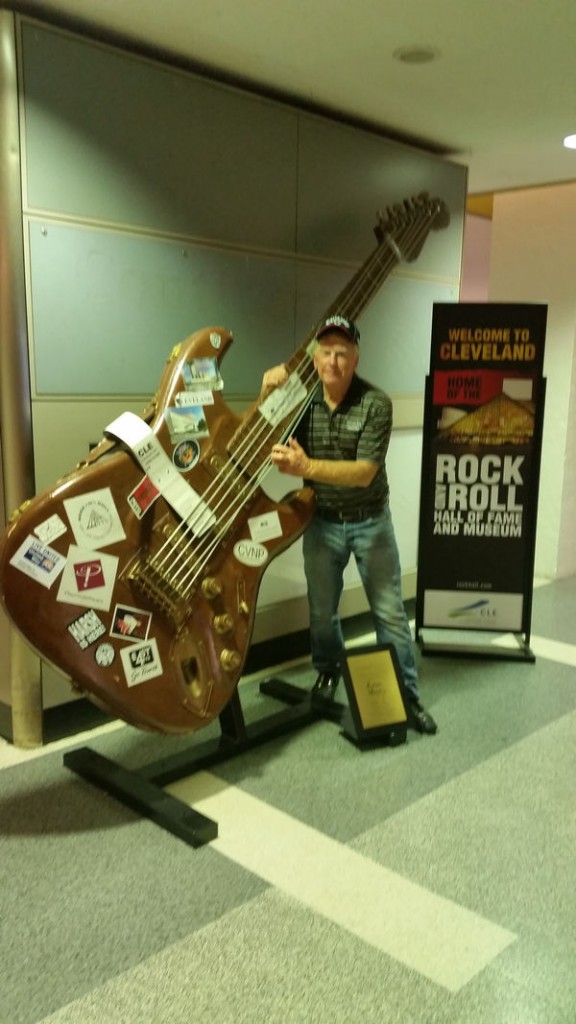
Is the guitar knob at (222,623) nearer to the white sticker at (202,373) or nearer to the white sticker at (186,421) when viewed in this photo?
the white sticker at (186,421)

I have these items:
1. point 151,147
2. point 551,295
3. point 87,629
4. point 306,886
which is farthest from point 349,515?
point 551,295

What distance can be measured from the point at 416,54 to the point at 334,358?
1071 mm

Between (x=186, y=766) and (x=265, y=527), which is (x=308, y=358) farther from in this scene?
(x=186, y=766)

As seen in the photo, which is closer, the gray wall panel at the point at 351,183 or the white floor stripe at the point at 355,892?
the white floor stripe at the point at 355,892

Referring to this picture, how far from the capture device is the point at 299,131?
121 inches

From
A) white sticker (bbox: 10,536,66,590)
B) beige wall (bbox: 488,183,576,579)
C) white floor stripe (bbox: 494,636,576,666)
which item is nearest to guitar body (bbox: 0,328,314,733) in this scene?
white sticker (bbox: 10,536,66,590)

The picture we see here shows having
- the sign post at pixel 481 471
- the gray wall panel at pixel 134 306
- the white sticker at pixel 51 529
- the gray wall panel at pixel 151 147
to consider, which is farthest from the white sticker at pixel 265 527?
the sign post at pixel 481 471

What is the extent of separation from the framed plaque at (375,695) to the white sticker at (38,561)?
3.43 ft

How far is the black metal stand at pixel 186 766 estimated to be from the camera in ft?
6.98

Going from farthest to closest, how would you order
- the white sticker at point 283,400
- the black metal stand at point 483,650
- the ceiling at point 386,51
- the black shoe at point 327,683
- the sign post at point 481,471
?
the black metal stand at point 483,650 → the sign post at point 481,471 → the black shoe at point 327,683 → the white sticker at point 283,400 → the ceiling at point 386,51

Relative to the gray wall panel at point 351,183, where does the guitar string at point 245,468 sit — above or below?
below

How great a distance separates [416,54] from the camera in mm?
2617

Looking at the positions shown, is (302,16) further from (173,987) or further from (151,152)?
(173,987)

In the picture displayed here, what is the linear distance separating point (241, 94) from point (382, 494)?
4.96ft
